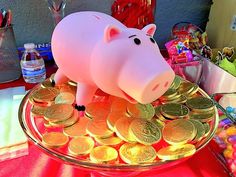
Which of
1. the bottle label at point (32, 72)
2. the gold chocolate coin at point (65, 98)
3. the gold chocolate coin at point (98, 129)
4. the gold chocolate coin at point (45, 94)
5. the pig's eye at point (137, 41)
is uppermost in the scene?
the pig's eye at point (137, 41)

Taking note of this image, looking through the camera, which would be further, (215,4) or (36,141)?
(215,4)

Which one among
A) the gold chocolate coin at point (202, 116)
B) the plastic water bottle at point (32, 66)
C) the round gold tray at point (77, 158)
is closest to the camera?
the round gold tray at point (77, 158)

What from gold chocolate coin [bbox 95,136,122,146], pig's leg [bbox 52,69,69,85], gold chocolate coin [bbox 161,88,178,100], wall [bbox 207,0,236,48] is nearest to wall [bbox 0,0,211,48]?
wall [bbox 207,0,236,48]

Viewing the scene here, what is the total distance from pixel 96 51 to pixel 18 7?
474mm

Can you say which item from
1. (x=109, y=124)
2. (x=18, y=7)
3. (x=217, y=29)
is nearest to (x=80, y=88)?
(x=109, y=124)

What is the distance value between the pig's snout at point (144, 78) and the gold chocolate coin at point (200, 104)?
13 centimetres

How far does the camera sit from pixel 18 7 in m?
0.75

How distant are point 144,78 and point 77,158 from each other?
147 mm

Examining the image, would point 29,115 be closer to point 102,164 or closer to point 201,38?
point 102,164

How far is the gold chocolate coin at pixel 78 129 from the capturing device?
1.39ft

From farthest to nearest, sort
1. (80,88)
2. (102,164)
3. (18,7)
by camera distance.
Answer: (18,7) < (80,88) < (102,164)

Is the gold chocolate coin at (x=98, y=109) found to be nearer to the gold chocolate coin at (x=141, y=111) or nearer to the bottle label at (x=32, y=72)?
the gold chocolate coin at (x=141, y=111)

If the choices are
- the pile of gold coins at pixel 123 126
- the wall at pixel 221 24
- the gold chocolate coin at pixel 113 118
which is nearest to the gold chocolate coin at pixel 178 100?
the pile of gold coins at pixel 123 126

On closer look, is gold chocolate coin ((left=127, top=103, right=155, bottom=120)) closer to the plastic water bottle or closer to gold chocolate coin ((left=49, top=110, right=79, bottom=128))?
gold chocolate coin ((left=49, top=110, right=79, bottom=128))
